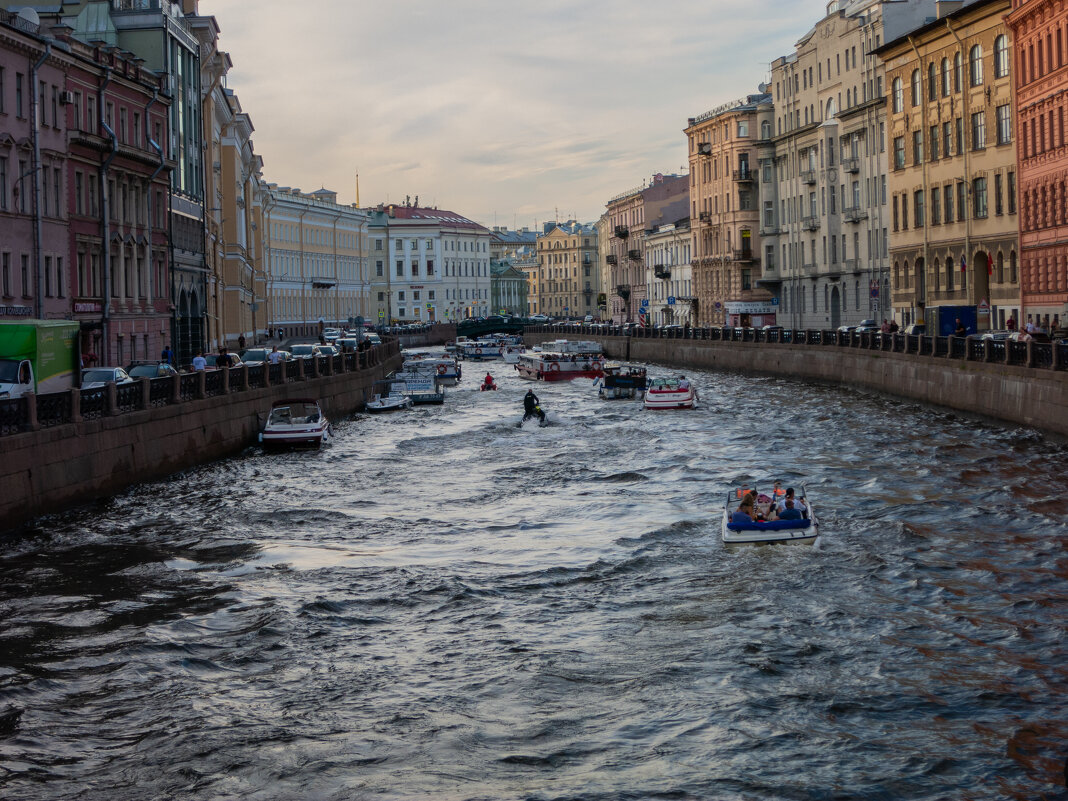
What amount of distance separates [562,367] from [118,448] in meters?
55.0

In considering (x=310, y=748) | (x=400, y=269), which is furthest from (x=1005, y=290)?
(x=400, y=269)

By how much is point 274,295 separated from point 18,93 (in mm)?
83006

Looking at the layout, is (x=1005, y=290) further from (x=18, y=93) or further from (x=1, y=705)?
(x=1, y=705)

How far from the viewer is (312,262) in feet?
470

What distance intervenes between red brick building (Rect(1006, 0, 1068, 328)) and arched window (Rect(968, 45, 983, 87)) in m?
5.30

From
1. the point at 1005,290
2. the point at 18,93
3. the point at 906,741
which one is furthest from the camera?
the point at 1005,290

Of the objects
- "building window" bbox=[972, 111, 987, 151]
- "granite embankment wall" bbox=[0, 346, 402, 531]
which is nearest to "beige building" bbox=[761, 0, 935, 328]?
"building window" bbox=[972, 111, 987, 151]

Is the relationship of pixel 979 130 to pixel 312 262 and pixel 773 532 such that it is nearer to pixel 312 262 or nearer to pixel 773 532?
pixel 773 532

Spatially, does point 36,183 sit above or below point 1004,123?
below

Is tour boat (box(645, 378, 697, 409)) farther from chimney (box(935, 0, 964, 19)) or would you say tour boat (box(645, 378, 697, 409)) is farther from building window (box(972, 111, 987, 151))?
chimney (box(935, 0, 964, 19))

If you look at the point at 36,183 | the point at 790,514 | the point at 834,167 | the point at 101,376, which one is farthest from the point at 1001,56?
the point at 790,514

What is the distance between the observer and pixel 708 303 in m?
123

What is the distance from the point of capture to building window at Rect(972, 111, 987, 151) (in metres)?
65.9

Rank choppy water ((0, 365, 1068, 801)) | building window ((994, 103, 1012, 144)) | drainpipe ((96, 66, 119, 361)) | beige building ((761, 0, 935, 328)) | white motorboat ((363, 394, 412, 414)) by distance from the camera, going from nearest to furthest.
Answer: choppy water ((0, 365, 1068, 801)) < drainpipe ((96, 66, 119, 361)) < white motorboat ((363, 394, 412, 414)) < building window ((994, 103, 1012, 144)) < beige building ((761, 0, 935, 328))
